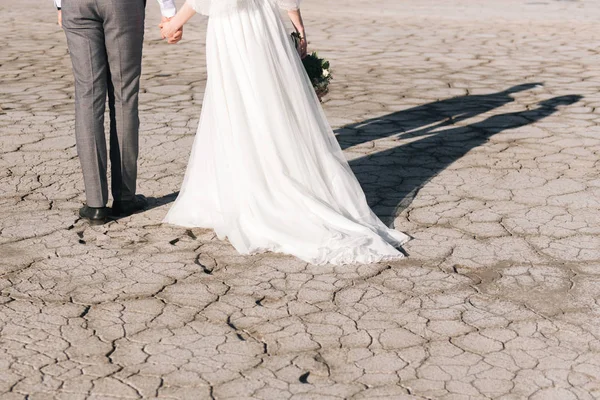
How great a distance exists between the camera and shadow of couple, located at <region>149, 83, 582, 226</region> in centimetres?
559

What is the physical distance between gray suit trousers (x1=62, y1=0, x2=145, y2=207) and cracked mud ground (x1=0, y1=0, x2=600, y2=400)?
274 millimetres

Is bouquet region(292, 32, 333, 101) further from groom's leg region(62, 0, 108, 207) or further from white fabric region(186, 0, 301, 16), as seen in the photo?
groom's leg region(62, 0, 108, 207)

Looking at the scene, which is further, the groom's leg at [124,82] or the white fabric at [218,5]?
the groom's leg at [124,82]

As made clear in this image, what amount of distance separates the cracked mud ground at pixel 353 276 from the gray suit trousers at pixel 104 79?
0.90 feet

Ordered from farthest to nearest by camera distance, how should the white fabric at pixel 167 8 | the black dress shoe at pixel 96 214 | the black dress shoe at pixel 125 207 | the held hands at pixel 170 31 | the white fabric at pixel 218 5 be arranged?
1. the black dress shoe at pixel 125 207
2. the black dress shoe at pixel 96 214
3. the white fabric at pixel 167 8
4. the held hands at pixel 170 31
5. the white fabric at pixel 218 5

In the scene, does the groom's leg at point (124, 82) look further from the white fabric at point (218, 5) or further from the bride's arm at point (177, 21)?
the white fabric at point (218, 5)

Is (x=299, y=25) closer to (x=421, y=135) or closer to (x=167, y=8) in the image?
(x=167, y=8)

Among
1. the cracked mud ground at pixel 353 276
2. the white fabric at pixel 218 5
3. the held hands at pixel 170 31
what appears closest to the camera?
the cracked mud ground at pixel 353 276

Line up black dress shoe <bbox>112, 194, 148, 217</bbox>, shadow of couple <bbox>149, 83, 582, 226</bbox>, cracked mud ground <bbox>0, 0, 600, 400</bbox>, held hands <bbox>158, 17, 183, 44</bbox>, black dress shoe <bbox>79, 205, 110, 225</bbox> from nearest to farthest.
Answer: cracked mud ground <bbox>0, 0, 600, 400</bbox>, held hands <bbox>158, 17, 183, 44</bbox>, black dress shoe <bbox>79, 205, 110, 225</bbox>, black dress shoe <bbox>112, 194, 148, 217</bbox>, shadow of couple <bbox>149, 83, 582, 226</bbox>

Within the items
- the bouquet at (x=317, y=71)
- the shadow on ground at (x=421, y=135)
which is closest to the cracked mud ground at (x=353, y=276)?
the shadow on ground at (x=421, y=135)

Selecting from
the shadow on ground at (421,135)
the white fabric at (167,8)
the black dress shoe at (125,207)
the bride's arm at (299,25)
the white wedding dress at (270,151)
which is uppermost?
the white fabric at (167,8)

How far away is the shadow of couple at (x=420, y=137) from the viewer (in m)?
5.59

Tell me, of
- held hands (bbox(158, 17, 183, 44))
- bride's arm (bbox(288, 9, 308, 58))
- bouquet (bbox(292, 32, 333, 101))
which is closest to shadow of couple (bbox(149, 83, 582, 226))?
bouquet (bbox(292, 32, 333, 101))

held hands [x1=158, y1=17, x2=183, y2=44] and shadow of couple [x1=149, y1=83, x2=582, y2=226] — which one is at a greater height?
held hands [x1=158, y1=17, x2=183, y2=44]
